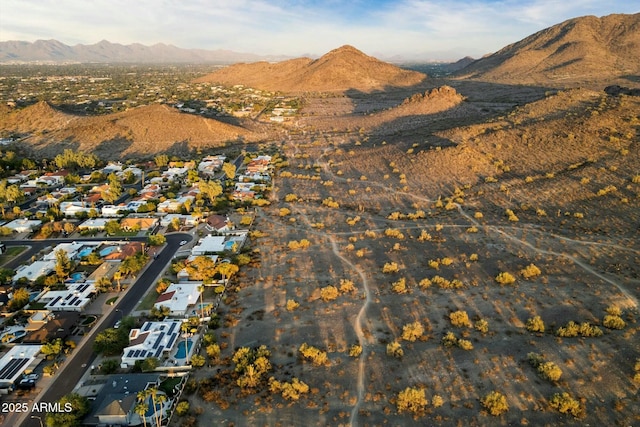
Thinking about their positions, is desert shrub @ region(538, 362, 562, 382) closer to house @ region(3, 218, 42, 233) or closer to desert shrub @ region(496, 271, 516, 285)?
desert shrub @ region(496, 271, 516, 285)

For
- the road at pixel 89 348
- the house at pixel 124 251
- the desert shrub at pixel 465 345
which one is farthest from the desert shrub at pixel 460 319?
the house at pixel 124 251

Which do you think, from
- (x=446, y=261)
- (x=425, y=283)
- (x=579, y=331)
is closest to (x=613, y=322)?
(x=579, y=331)

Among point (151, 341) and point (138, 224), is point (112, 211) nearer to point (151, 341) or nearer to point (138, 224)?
point (138, 224)

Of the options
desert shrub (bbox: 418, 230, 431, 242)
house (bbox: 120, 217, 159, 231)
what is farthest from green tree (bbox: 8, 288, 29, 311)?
desert shrub (bbox: 418, 230, 431, 242)

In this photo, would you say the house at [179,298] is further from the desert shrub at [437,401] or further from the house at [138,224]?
the desert shrub at [437,401]

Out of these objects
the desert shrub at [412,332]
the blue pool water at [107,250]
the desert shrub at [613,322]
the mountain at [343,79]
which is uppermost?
the mountain at [343,79]
